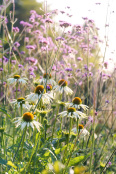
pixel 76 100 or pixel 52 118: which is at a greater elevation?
pixel 76 100

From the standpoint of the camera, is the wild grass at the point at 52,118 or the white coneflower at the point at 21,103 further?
the white coneflower at the point at 21,103

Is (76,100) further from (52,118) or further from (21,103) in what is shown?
(52,118)

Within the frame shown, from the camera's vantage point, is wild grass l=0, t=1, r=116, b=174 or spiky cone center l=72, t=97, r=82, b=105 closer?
wild grass l=0, t=1, r=116, b=174

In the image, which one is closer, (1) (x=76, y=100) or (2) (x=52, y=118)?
(1) (x=76, y=100)

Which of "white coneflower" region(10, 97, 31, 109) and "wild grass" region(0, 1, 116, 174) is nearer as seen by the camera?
"wild grass" region(0, 1, 116, 174)

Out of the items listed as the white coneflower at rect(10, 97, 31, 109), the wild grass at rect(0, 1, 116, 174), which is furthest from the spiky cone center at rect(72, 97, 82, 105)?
the white coneflower at rect(10, 97, 31, 109)

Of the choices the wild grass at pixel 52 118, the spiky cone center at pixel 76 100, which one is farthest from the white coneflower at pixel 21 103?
the spiky cone center at pixel 76 100

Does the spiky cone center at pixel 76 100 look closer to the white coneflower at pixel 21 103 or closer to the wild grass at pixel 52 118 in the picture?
the wild grass at pixel 52 118

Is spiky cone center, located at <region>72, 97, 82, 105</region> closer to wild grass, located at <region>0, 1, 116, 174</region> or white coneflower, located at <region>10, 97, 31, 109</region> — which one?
wild grass, located at <region>0, 1, 116, 174</region>

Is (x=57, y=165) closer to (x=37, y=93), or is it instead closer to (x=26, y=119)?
(x=26, y=119)

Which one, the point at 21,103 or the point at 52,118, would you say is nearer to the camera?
the point at 21,103

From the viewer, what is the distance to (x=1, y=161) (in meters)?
1.18

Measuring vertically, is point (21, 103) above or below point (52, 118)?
above

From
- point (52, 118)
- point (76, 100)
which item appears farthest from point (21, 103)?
point (52, 118)
